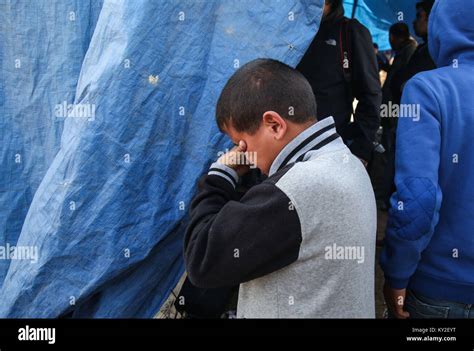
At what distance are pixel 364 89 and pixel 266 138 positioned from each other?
1462mm

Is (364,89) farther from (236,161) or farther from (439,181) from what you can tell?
(236,161)

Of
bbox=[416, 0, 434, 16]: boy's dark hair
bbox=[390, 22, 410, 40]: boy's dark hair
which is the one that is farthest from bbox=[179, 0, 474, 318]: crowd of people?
bbox=[390, 22, 410, 40]: boy's dark hair

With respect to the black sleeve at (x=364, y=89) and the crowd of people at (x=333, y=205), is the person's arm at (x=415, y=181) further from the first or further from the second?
the black sleeve at (x=364, y=89)

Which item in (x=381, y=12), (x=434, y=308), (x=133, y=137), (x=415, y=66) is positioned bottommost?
(x=434, y=308)

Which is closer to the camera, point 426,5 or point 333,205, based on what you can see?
point 333,205

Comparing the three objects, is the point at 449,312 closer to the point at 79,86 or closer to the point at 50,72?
the point at 79,86

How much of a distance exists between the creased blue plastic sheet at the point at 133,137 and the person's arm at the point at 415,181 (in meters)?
0.49

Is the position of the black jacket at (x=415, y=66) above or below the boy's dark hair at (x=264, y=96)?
above

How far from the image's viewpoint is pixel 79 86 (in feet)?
5.58

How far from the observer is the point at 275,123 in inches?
46.6

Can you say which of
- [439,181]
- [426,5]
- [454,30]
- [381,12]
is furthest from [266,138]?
[381,12]

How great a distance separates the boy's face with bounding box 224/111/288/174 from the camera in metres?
1.18

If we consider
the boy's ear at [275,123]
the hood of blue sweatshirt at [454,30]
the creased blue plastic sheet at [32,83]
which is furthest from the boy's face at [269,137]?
the creased blue plastic sheet at [32,83]

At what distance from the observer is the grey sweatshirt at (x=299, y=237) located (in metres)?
1.10
